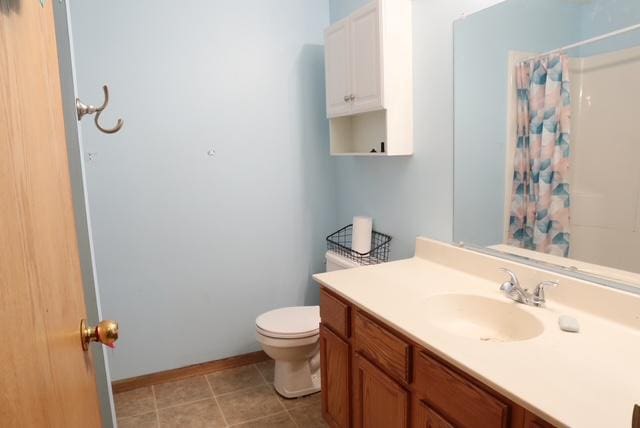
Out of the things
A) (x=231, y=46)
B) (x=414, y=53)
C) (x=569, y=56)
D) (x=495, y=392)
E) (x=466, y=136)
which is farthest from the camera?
(x=231, y=46)

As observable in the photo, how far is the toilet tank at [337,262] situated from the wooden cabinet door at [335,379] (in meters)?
0.56

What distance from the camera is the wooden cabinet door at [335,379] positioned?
1.83 meters

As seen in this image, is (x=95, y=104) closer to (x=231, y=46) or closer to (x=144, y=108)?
(x=144, y=108)

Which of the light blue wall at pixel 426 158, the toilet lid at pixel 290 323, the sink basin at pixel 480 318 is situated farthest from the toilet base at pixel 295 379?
the sink basin at pixel 480 318

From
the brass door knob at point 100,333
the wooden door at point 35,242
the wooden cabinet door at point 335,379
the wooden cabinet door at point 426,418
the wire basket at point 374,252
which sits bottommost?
the wooden cabinet door at point 335,379

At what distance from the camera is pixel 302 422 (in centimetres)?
227

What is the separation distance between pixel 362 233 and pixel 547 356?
1441 millimetres

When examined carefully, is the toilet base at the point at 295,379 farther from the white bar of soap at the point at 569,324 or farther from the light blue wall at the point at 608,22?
the light blue wall at the point at 608,22

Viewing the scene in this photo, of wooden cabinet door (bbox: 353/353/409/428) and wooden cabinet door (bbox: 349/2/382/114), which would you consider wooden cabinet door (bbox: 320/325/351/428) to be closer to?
wooden cabinet door (bbox: 353/353/409/428)

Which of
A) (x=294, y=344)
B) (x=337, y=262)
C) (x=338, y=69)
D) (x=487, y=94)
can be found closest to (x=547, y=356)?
(x=487, y=94)

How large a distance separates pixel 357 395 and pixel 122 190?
1659 mm

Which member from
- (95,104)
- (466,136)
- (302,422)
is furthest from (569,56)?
(95,104)

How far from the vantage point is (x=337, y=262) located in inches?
102

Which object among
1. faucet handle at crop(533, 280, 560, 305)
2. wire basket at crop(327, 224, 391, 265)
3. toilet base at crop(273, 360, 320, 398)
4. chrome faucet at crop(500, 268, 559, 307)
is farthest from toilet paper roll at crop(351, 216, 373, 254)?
faucet handle at crop(533, 280, 560, 305)
